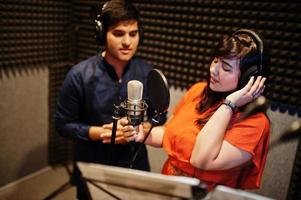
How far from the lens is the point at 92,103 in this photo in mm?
1670

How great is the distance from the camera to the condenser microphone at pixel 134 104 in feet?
3.84

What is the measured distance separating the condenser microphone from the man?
1.11 feet

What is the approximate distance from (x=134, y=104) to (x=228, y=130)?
0.43 meters

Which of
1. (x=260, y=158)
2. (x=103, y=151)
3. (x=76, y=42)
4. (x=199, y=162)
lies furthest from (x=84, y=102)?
(x=76, y=42)

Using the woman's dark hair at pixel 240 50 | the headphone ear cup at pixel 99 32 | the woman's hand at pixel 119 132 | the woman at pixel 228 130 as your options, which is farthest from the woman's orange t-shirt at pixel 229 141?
the headphone ear cup at pixel 99 32

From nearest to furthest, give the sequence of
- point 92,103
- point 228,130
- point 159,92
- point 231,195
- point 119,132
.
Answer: point 231,195, point 159,92, point 228,130, point 119,132, point 92,103

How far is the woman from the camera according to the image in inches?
46.8

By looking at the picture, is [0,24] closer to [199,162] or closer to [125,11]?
[125,11]

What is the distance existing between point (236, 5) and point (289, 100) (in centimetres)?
79

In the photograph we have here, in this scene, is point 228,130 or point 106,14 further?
point 106,14

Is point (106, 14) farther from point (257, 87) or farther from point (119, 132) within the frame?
point (257, 87)

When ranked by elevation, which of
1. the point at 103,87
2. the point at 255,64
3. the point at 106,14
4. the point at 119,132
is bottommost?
the point at 119,132

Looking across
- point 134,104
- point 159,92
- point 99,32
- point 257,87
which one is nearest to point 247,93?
point 257,87

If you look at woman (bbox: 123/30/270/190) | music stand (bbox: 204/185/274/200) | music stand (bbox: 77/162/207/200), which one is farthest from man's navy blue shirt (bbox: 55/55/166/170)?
music stand (bbox: 204/185/274/200)
